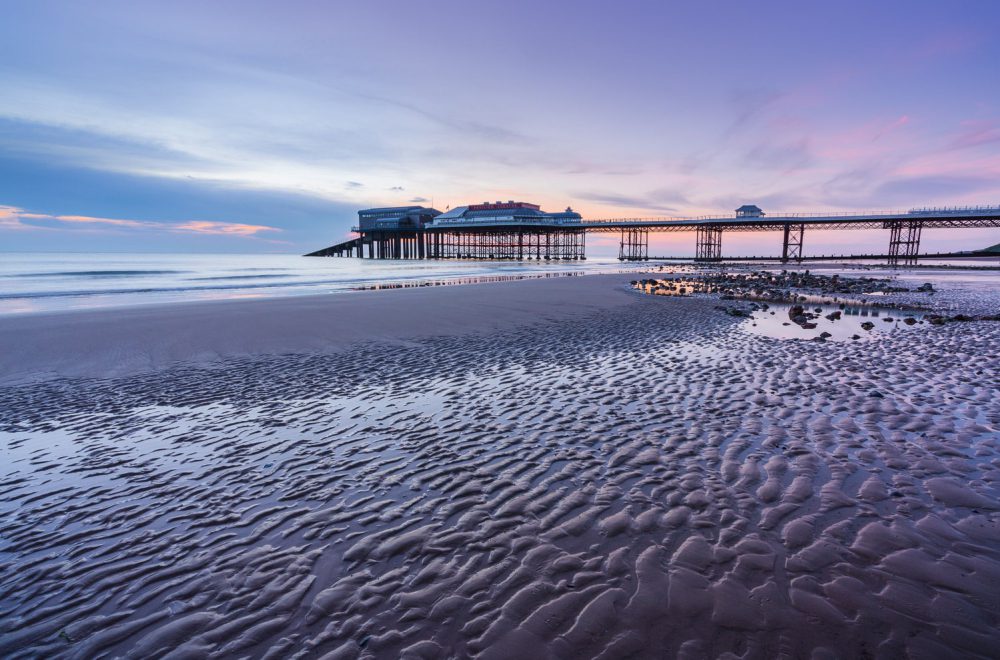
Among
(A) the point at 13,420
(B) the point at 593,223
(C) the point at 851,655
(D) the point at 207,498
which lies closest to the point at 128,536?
(D) the point at 207,498

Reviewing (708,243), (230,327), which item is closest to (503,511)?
(230,327)

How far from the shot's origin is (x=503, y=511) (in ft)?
13.8

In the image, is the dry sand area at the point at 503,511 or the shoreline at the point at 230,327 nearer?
the dry sand area at the point at 503,511

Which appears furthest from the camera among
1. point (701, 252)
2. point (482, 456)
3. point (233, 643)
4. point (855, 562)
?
point (701, 252)

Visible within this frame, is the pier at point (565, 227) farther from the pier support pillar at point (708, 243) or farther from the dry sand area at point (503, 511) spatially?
the dry sand area at point (503, 511)

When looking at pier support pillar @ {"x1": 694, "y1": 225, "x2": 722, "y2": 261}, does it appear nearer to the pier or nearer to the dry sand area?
the pier

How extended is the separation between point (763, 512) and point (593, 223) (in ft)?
320

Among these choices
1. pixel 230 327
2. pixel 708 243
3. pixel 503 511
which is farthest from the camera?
pixel 708 243

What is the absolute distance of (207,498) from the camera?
14.9ft

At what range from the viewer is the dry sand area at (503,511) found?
2.87 m

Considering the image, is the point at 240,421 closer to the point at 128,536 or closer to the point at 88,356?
the point at 128,536

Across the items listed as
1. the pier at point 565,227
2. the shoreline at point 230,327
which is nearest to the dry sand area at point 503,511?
the shoreline at point 230,327

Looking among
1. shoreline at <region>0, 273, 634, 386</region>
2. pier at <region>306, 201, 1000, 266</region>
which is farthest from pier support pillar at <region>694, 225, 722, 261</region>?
shoreline at <region>0, 273, 634, 386</region>

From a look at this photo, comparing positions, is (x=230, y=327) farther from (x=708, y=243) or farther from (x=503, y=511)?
(x=708, y=243)
